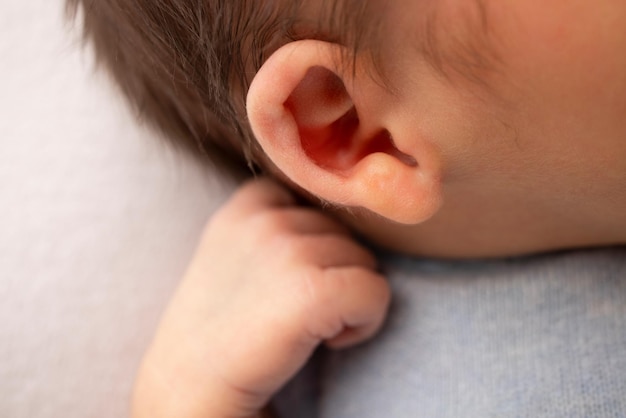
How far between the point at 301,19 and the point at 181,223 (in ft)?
1.31

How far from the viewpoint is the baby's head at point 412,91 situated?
0.54 meters

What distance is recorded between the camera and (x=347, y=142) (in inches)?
26.7

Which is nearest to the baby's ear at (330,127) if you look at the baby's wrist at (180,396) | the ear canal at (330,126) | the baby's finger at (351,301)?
the ear canal at (330,126)

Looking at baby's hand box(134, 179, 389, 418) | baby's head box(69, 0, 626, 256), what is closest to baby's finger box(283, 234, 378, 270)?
baby's hand box(134, 179, 389, 418)

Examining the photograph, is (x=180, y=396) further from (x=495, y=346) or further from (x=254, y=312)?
(x=495, y=346)

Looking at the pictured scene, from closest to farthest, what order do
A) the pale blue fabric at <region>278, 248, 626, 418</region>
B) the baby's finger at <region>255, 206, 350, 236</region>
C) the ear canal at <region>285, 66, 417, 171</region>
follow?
the ear canal at <region>285, 66, 417, 171</region> < the pale blue fabric at <region>278, 248, 626, 418</region> < the baby's finger at <region>255, 206, 350, 236</region>

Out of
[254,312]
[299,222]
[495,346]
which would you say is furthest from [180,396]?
[495,346]

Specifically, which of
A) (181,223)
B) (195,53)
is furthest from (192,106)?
(181,223)

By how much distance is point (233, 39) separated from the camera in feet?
2.02

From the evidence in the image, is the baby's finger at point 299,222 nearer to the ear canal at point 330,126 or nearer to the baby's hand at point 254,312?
the baby's hand at point 254,312

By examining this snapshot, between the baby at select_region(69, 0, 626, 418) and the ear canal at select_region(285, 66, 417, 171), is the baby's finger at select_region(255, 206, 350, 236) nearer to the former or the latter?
the baby at select_region(69, 0, 626, 418)

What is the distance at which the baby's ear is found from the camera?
1.97 feet

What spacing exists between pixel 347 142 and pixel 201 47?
148 mm

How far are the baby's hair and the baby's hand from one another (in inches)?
3.6
